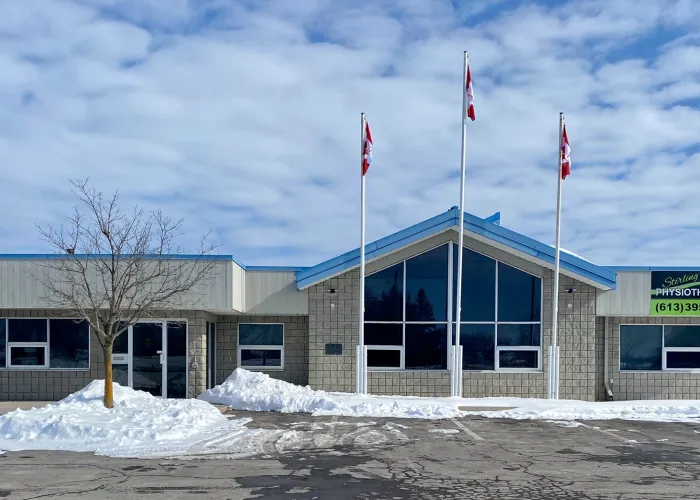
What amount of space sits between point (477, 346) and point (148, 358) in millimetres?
9168

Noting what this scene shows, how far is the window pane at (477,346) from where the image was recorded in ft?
65.7

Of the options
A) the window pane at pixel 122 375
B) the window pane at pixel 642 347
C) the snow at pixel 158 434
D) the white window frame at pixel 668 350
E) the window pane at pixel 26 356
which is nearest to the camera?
the snow at pixel 158 434

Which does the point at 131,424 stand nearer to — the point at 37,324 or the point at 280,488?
the point at 280,488

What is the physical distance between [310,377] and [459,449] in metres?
8.70

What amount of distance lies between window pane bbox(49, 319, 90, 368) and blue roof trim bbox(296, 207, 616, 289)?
6.17 metres

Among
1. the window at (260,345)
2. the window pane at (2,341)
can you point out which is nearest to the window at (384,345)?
the window at (260,345)

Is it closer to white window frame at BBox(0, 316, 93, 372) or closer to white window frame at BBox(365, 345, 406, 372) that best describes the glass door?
white window frame at BBox(0, 316, 93, 372)

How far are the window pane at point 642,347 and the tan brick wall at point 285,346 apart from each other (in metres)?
9.42

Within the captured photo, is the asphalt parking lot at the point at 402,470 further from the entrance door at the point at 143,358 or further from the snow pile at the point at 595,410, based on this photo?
the entrance door at the point at 143,358

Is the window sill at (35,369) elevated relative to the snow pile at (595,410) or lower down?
elevated

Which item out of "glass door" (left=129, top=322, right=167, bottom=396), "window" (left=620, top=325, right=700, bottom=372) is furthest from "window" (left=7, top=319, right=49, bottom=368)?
"window" (left=620, top=325, right=700, bottom=372)

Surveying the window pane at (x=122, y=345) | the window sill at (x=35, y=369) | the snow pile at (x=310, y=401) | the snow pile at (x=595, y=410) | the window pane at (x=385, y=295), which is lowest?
the snow pile at (x=595, y=410)

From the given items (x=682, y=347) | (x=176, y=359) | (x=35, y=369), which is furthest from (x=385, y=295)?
(x=35, y=369)

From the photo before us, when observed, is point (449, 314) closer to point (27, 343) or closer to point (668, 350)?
point (668, 350)
